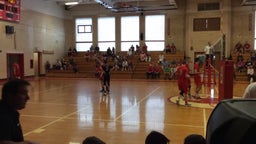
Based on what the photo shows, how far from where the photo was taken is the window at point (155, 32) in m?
28.9

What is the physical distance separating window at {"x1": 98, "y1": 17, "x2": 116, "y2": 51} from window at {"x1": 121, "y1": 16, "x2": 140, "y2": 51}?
101 cm

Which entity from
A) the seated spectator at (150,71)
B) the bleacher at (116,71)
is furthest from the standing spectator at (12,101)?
the bleacher at (116,71)

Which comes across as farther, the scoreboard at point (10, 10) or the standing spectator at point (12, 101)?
the scoreboard at point (10, 10)

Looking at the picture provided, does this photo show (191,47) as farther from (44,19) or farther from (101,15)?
(44,19)

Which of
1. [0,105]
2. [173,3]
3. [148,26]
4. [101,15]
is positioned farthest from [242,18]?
[0,105]

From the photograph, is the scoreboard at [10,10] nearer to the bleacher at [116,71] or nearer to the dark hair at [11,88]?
the bleacher at [116,71]

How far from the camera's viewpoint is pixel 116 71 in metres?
25.5

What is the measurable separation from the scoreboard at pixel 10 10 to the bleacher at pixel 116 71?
6.46 meters

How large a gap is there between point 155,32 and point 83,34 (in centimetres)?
787

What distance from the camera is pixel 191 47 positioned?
89.6 feet

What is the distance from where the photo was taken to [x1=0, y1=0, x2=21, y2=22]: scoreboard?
2028 cm

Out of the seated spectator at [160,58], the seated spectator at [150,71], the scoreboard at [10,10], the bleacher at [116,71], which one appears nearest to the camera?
the scoreboard at [10,10]

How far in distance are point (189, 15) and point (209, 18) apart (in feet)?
6.24

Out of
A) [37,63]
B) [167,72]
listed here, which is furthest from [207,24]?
[37,63]
